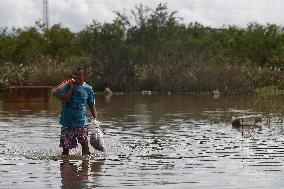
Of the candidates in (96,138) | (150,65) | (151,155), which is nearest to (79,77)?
(96,138)

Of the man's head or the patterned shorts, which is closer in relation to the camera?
the man's head

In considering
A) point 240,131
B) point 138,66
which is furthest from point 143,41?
point 240,131

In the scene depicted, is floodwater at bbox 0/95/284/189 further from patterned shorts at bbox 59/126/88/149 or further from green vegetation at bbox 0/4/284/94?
green vegetation at bbox 0/4/284/94

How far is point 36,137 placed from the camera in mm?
16750

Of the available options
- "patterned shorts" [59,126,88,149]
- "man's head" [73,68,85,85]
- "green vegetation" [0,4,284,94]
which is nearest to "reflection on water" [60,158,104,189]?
"patterned shorts" [59,126,88,149]

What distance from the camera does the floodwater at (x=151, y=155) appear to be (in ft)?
33.5

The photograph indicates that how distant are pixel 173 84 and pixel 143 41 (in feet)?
33.0

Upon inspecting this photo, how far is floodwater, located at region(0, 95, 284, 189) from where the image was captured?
1022 cm

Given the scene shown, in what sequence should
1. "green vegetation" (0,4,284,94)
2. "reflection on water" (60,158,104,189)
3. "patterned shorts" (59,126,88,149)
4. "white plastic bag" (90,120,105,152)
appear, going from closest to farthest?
"reflection on water" (60,158,104,189) → "patterned shorts" (59,126,88,149) → "white plastic bag" (90,120,105,152) → "green vegetation" (0,4,284,94)

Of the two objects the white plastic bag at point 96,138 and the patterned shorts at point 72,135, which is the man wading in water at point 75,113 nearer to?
the patterned shorts at point 72,135

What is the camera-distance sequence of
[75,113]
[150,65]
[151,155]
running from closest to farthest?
[75,113] < [151,155] < [150,65]

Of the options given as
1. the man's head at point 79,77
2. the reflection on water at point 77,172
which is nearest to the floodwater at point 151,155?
the reflection on water at point 77,172

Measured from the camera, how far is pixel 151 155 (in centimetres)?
1321

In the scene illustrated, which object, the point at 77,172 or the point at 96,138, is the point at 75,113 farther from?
the point at 77,172
